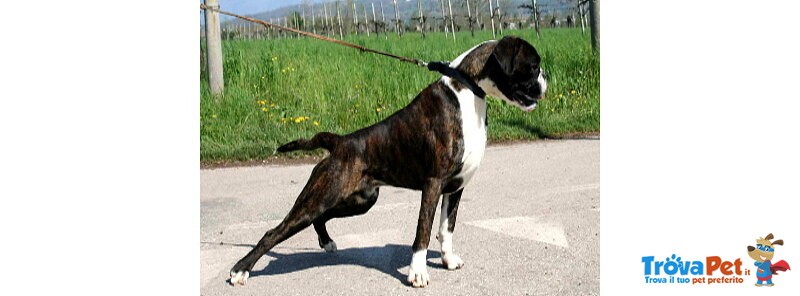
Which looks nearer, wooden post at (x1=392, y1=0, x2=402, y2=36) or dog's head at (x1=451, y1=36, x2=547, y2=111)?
dog's head at (x1=451, y1=36, x2=547, y2=111)

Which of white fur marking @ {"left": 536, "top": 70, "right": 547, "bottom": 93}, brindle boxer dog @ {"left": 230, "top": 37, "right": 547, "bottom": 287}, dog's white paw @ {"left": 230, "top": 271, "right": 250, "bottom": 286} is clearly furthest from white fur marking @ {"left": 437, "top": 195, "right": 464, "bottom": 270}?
dog's white paw @ {"left": 230, "top": 271, "right": 250, "bottom": 286}

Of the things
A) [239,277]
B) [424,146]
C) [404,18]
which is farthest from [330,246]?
[404,18]

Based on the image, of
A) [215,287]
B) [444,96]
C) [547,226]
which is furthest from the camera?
[547,226]

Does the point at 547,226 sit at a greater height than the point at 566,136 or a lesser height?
lesser

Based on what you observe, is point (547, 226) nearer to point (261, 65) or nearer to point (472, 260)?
point (472, 260)

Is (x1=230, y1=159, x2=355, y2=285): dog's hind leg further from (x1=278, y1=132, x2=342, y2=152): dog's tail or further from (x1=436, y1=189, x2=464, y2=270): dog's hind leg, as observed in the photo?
(x1=436, y1=189, x2=464, y2=270): dog's hind leg

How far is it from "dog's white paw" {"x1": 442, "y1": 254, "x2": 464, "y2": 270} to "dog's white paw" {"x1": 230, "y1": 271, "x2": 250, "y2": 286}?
68cm

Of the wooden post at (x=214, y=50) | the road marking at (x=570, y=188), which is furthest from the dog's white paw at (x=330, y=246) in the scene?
the road marking at (x=570, y=188)

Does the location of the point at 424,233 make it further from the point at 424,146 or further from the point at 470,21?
the point at 470,21

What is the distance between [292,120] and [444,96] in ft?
3.01

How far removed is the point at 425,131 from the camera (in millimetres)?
3307
